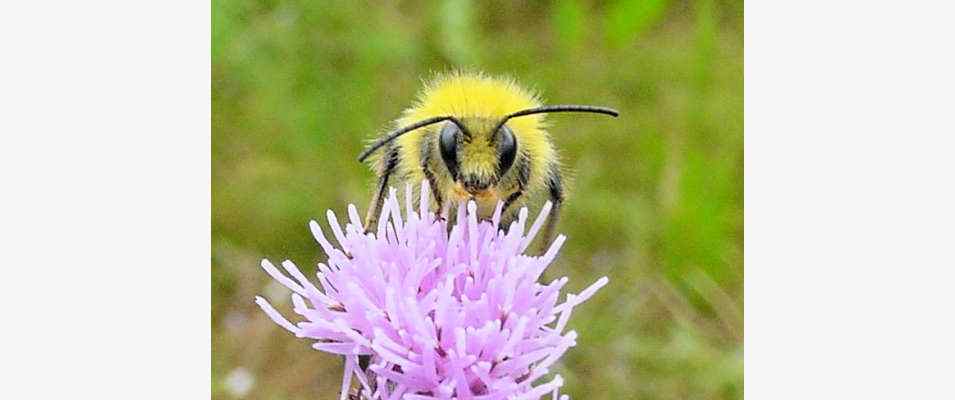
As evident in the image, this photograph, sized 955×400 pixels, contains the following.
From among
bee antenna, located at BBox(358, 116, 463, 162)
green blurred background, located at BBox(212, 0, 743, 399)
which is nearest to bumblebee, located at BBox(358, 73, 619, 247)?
bee antenna, located at BBox(358, 116, 463, 162)

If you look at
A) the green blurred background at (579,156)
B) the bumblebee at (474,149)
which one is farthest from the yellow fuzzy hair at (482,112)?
the green blurred background at (579,156)

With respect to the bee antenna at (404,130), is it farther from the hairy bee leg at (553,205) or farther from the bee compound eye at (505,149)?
the hairy bee leg at (553,205)

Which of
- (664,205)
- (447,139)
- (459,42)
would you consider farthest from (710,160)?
(447,139)

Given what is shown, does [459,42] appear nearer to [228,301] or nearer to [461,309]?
[228,301]

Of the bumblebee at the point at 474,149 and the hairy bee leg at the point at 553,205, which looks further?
the hairy bee leg at the point at 553,205

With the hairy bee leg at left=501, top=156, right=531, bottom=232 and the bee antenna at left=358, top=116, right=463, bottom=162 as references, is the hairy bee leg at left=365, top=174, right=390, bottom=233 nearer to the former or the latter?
the bee antenna at left=358, top=116, right=463, bottom=162

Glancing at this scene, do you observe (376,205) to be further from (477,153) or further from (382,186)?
(477,153)
